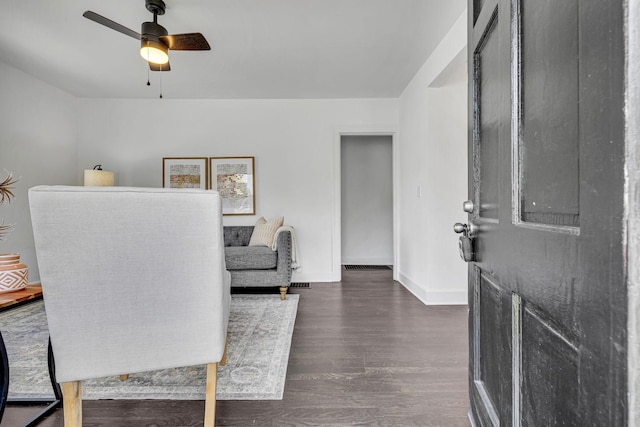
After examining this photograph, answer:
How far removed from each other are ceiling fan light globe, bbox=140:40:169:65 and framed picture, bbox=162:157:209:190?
1988 mm

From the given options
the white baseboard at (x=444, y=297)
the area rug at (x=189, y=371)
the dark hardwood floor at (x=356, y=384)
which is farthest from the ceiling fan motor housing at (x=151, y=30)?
the white baseboard at (x=444, y=297)

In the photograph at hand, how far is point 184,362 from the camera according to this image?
1253 millimetres

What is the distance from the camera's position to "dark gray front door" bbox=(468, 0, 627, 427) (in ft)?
1.28

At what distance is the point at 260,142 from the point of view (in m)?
4.30

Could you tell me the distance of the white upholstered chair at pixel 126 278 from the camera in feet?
3.59

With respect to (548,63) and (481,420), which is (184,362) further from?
(548,63)

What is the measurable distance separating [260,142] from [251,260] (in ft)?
5.67

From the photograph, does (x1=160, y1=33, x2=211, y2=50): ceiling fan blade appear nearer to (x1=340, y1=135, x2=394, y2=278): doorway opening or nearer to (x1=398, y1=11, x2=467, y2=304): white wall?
(x1=398, y1=11, x2=467, y2=304): white wall

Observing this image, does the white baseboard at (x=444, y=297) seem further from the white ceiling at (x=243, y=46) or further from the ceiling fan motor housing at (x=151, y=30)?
the ceiling fan motor housing at (x=151, y=30)

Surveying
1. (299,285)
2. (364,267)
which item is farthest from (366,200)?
(299,285)

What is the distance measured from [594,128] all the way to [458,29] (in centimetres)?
250

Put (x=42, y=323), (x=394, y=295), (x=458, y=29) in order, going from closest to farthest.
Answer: (x=458, y=29)
(x=42, y=323)
(x=394, y=295)

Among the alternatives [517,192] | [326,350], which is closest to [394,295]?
[326,350]

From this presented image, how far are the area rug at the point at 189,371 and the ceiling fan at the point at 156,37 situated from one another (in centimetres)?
185
